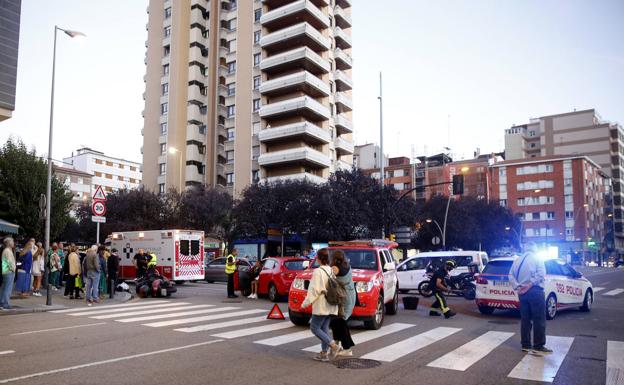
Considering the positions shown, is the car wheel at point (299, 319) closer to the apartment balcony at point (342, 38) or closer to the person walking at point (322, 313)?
the person walking at point (322, 313)

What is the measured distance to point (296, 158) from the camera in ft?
174

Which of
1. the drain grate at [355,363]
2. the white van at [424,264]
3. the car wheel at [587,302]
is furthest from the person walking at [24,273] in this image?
the car wheel at [587,302]

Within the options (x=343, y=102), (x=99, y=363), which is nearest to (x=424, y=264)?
(x=99, y=363)

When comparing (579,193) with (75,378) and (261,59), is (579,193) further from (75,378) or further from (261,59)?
→ (75,378)

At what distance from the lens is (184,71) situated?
2571 inches

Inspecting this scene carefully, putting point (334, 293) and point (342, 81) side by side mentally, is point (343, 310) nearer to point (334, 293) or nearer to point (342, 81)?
point (334, 293)

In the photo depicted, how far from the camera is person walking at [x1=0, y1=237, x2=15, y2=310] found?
14.3 meters

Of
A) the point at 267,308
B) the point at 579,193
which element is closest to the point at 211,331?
the point at 267,308

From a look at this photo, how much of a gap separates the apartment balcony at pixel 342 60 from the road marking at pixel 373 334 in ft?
176

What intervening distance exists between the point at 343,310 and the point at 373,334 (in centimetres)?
278

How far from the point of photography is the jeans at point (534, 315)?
832cm

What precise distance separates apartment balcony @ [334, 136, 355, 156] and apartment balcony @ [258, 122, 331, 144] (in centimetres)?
335

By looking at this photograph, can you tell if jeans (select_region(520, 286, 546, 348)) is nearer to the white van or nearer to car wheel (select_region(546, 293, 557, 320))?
car wheel (select_region(546, 293, 557, 320))

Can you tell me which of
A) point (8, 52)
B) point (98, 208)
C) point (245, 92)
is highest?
point (245, 92)
